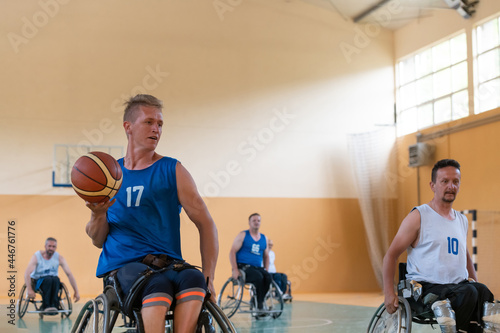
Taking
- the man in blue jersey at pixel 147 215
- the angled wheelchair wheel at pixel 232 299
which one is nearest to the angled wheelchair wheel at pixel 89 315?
the man in blue jersey at pixel 147 215

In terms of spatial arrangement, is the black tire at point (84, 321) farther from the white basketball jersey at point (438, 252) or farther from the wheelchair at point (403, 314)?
the white basketball jersey at point (438, 252)

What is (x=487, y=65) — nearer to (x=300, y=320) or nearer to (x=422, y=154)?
(x=422, y=154)

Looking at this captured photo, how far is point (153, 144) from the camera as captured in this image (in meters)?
2.46

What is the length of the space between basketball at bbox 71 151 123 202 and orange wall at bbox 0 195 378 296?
853 centimetres

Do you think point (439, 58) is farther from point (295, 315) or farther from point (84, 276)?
point (84, 276)

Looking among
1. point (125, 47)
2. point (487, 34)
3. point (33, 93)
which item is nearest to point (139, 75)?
point (125, 47)

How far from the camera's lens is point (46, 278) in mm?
7113

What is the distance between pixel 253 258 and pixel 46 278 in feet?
7.61

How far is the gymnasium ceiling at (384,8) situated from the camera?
36.7ft

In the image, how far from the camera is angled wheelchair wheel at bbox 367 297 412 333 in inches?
117

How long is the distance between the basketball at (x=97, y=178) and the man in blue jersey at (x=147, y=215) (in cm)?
5

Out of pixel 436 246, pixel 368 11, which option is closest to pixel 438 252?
pixel 436 246

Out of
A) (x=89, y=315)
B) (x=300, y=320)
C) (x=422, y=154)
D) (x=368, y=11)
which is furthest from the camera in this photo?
(x=368, y=11)

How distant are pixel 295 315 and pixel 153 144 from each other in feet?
17.6
